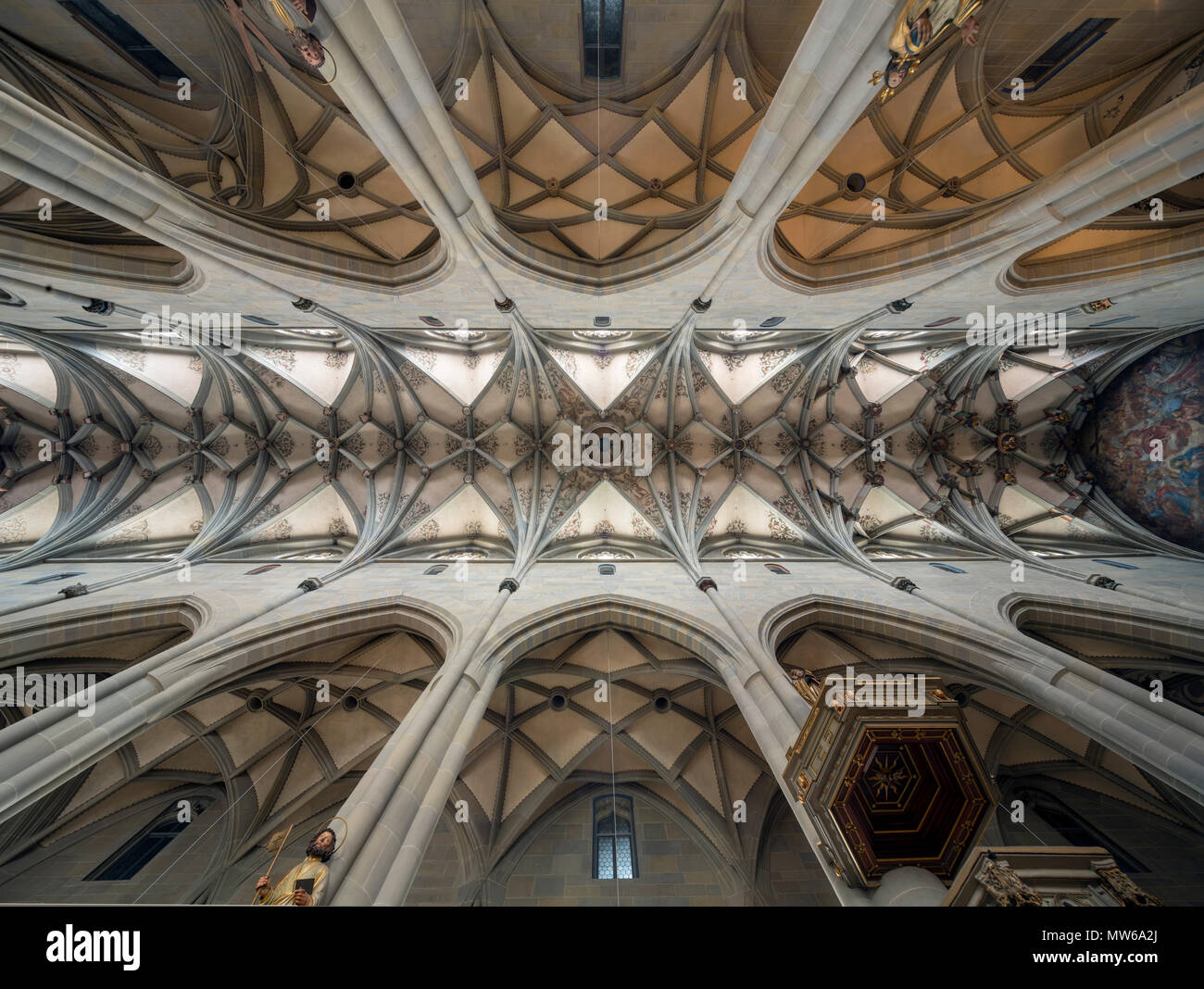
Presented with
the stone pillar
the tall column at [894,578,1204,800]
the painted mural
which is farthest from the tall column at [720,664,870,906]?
the painted mural

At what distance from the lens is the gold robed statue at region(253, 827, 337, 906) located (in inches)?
161

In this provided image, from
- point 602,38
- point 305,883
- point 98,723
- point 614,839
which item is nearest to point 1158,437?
point 602,38

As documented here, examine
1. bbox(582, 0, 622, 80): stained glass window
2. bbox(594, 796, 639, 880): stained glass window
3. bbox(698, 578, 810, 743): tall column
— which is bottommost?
bbox(594, 796, 639, 880): stained glass window

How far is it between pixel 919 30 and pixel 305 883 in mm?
9508

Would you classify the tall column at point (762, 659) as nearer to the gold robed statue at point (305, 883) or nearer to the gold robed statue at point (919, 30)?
the gold robed statue at point (305, 883)

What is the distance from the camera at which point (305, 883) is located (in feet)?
14.0

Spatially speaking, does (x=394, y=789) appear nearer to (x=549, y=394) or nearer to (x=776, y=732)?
(x=776, y=732)

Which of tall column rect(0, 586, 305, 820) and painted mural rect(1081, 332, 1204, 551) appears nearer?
tall column rect(0, 586, 305, 820)

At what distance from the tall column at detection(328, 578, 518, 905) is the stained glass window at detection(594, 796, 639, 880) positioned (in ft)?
19.8

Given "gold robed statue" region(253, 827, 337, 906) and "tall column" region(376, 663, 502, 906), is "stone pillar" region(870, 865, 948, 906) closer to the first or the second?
"tall column" region(376, 663, 502, 906)

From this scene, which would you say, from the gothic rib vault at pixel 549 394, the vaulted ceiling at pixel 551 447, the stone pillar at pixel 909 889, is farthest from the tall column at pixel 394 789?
the vaulted ceiling at pixel 551 447

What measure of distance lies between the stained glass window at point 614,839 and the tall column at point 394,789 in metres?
6.03
